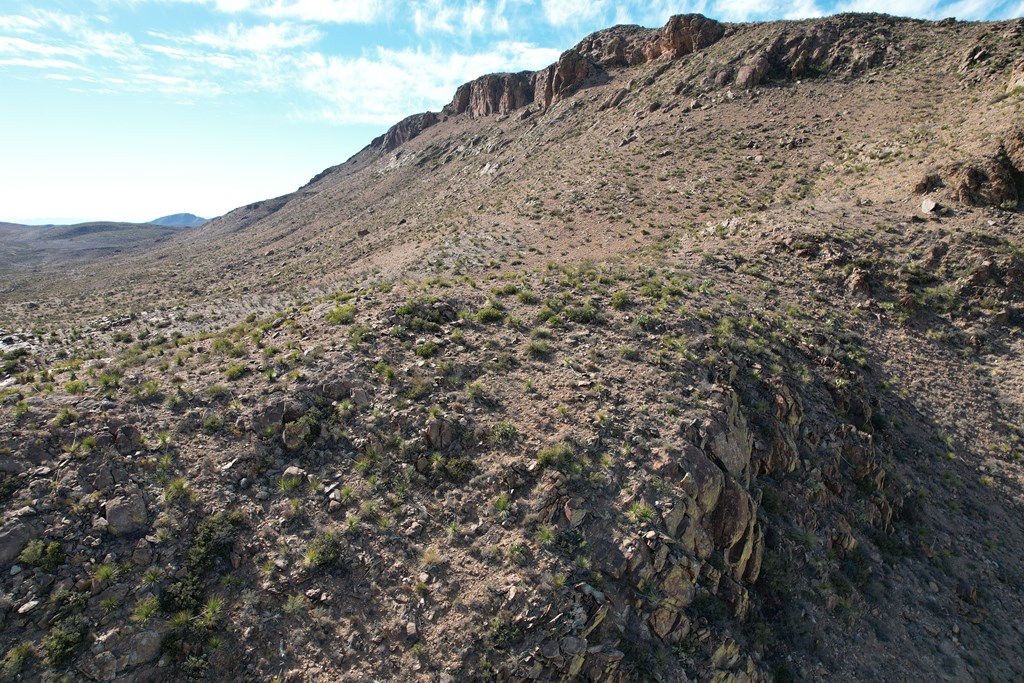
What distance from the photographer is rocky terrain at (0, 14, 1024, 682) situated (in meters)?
8.00

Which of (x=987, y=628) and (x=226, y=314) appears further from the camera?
(x=226, y=314)

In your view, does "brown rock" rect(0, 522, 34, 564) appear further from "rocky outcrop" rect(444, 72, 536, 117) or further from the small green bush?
"rocky outcrop" rect(444, 72, 536, 117)

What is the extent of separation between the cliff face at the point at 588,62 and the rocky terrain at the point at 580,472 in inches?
1494

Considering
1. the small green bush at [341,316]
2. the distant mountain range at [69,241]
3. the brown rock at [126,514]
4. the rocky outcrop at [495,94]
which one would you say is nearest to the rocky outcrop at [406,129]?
the rocky outcrop at [495,94]

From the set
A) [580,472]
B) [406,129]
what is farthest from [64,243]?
[580,472]

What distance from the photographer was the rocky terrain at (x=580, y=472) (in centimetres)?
800

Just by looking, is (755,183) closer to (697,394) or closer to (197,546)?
(697,394)

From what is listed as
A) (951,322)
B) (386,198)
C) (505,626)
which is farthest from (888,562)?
(386,198)

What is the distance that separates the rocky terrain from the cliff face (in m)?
37.9

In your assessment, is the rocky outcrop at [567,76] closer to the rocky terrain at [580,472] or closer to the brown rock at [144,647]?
the rocky terrain at [580,472]

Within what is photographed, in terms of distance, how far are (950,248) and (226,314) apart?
38996 millimetres

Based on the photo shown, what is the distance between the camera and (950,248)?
20.9 metres

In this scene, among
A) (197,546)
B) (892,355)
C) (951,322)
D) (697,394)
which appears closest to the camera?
(197,546)

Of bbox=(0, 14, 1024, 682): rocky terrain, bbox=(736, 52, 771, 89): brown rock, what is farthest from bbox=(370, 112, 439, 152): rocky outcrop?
bbox=(0, 14, 1024, 682): rocky terrain
